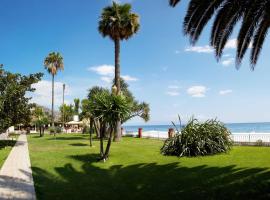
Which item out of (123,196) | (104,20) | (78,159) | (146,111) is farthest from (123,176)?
(146,111)

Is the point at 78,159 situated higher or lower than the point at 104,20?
lower

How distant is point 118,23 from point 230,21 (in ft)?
78.1

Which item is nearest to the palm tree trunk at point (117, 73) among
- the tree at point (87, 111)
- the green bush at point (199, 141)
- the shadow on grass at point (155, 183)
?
the tree at point (87, 111)

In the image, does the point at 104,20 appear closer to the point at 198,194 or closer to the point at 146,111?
the point at 146,111

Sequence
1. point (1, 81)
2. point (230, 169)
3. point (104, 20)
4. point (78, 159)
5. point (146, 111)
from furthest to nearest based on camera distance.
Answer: point (146, 111) → point (104, 20) → point (1, 81) → point (78, 159) → point (230, 169)

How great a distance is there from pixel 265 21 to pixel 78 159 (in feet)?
40.9

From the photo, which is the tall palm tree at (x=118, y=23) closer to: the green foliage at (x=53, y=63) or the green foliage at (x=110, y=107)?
the green foliage at (x=110, y=107)

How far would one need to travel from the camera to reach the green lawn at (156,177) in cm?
990

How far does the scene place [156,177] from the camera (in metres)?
12.7

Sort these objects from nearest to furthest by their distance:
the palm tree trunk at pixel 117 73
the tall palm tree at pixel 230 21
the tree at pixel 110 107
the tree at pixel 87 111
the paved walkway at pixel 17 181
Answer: the tall palm tree at pixel 230 21, the paved walkway at pixel 17 181, the tree at pixel 110 107, the tree at pixel 87 111, the palm tree trunk at pixel 117 73

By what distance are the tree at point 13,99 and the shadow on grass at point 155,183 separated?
14.3 m

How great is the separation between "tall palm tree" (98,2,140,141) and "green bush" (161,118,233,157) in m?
15.1

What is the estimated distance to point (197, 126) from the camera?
19.2m

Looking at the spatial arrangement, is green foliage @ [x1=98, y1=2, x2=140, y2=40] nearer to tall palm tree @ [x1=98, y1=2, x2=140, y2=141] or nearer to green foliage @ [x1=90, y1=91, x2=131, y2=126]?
tall palm tree @ [x1=98, y1=2, x2=140, y2=141]
